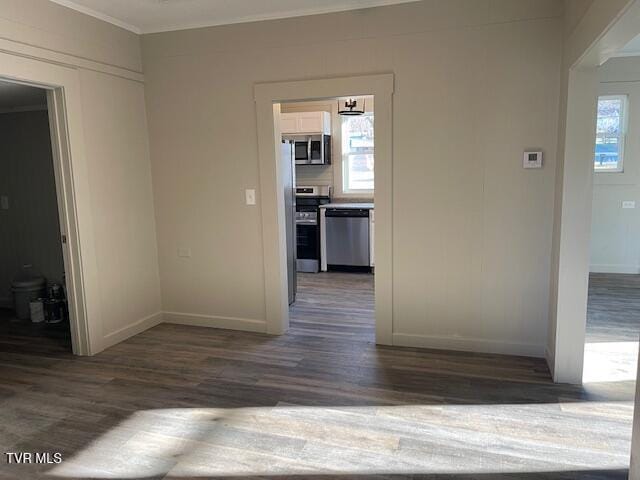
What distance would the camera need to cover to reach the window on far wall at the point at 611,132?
605 centimetres

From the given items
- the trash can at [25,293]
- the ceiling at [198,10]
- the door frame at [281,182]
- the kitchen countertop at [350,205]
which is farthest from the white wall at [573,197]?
the trash can at [25,293]

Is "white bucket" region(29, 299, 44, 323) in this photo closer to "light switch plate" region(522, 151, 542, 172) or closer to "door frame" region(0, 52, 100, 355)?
"door frame" region(0, 52, 100, 355)

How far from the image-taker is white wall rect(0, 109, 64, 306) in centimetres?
507

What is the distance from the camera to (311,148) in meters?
6.86

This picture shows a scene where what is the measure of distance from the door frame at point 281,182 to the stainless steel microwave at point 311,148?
111 inches

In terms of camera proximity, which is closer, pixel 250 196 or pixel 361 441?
pixel 361 441

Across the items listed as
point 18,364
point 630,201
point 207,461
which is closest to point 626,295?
point 630,201

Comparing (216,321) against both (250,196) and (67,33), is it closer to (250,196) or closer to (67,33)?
(250,196)

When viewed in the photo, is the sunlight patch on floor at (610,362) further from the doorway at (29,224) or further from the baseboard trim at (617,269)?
the doorway at (29,224)

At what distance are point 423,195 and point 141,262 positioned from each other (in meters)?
2.67

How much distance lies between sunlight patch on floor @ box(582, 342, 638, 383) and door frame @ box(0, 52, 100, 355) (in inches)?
150

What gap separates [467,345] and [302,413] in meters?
1.59

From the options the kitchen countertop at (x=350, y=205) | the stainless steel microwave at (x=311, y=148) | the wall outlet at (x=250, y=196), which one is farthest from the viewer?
the stainless steel microwave at (x=311, y=148)

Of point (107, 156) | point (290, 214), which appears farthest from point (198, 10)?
point (290, 214)
